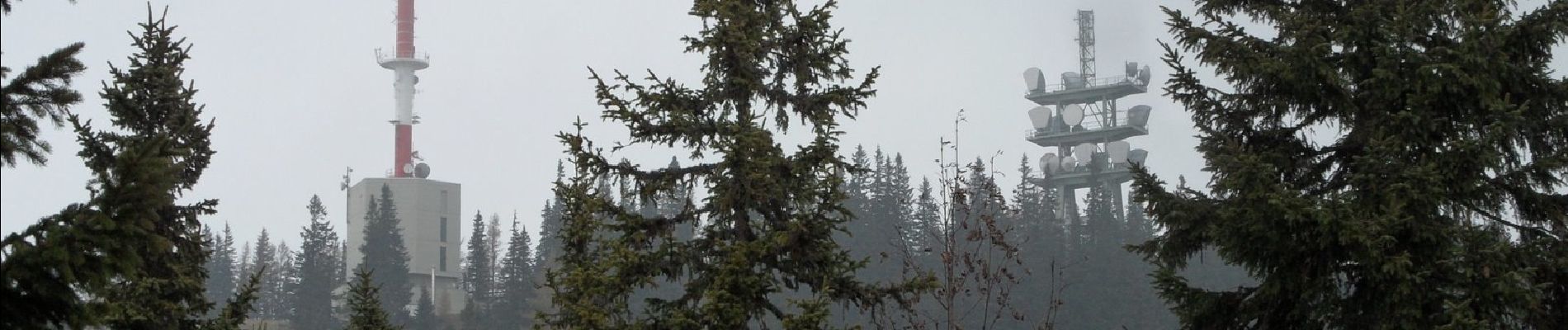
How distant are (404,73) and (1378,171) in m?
97.3

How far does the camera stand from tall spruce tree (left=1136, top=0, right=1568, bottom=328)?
12789mm

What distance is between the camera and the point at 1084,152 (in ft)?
397

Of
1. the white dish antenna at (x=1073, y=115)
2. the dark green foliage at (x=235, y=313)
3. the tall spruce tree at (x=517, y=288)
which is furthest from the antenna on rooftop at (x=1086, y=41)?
the dark green foliage at (x=235, y=313)

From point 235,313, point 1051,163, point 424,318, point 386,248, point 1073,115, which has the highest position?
point 1073,115

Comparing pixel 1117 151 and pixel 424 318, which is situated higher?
pixel 1117 151

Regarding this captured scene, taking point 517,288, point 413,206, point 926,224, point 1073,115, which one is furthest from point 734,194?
point 1073,115

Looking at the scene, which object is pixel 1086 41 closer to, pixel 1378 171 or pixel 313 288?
pixel 313 288

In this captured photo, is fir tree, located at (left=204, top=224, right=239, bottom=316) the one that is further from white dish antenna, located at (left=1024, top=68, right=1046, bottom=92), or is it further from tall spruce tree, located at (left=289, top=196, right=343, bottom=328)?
white dish antenna, located at (left=1024, top=68, right=1046, bottom=92)

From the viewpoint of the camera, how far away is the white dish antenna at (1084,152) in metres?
121

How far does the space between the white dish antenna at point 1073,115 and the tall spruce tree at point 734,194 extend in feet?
355

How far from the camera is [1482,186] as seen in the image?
43.7 ft

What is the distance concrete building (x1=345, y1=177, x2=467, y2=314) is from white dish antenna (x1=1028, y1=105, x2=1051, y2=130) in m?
41.5

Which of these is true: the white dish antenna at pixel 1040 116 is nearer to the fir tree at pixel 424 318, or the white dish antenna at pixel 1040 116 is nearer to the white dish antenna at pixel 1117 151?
the white dish antenna at pixel 1117 151

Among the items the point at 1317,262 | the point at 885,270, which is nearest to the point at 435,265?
the point at 885,270
